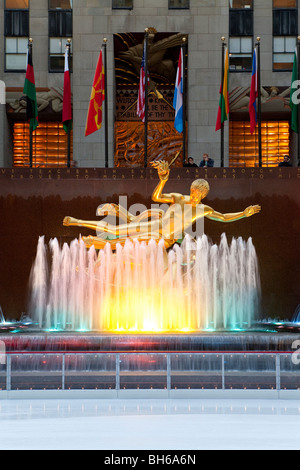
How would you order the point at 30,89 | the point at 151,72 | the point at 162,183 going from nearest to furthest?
the point at 162,183, the point at 30,89, the point at 151,72

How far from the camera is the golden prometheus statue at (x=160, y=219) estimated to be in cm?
2070

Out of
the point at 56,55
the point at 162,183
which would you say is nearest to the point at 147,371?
the point at 162,183

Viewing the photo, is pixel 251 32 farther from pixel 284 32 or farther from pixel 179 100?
pixel 179 100

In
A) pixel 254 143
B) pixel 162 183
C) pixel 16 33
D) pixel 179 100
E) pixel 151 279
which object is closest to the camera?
pixel 151 279

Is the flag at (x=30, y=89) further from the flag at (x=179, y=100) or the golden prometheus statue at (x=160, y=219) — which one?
the golden prometheus statue at (x=160, y=219)

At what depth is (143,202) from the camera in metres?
22.5

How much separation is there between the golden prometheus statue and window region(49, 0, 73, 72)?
11579 mm

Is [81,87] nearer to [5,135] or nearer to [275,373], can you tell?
[5,135]

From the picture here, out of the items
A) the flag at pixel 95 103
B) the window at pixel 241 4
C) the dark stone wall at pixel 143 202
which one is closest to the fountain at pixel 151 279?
the dark stone wall at pixel 143 202

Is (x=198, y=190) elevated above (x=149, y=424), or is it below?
above

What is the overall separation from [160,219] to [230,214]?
1918 mm

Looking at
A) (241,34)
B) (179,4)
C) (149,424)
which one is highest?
(179,4)

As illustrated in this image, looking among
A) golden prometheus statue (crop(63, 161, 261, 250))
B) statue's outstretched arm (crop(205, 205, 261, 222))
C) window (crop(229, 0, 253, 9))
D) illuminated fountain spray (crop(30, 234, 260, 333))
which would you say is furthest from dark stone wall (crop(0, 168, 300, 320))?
window (crop(229, 0, 253, 9))

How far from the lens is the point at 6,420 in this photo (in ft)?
38.1
